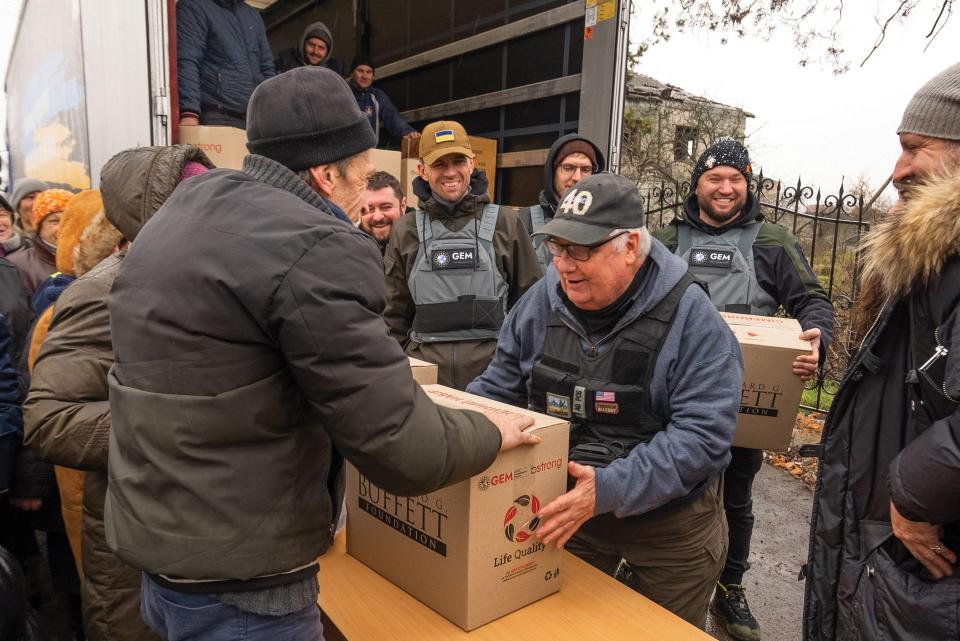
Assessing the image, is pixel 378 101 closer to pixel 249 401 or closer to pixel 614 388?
pixel 614 388

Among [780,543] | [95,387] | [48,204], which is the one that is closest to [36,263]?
[48,204]

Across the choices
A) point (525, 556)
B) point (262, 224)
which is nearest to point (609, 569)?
point (525, 556)

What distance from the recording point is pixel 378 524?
67.4 inches

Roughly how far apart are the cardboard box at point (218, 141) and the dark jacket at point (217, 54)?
0.42 meters

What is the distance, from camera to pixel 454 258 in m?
3.22

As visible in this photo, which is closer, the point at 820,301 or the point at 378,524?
the point at 378,524

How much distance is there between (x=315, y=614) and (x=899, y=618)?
1344 millimetres

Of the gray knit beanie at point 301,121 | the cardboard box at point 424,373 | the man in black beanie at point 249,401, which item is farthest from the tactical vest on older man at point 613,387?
the gray knit beanie at point 301,121

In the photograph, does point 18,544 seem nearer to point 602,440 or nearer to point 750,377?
point 602,440

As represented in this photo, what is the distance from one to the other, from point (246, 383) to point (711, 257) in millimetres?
2456

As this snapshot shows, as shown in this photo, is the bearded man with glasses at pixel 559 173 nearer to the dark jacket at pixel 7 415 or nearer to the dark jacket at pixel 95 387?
the dark jacket at pixel 95 387

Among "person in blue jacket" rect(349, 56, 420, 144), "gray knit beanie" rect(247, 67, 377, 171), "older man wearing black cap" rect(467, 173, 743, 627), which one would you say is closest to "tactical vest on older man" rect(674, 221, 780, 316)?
"older man wearing black cap" rect(467, 173, 743, 627)

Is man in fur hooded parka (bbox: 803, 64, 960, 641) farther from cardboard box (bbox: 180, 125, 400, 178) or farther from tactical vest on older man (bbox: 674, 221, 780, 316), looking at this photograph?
cardboard box (bbox: 180, 125, 400, 178)

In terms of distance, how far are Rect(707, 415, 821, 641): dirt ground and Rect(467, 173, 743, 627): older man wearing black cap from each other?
1470mm
